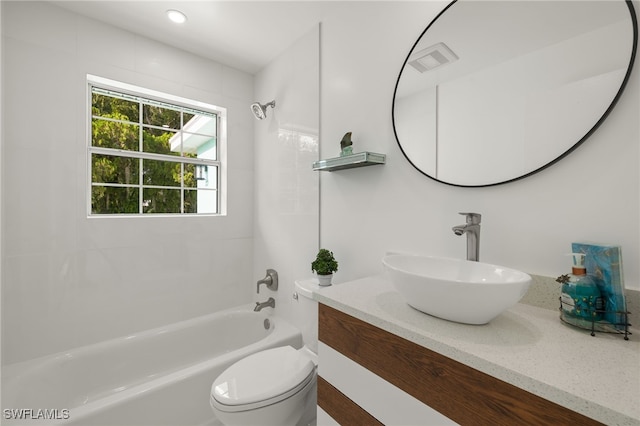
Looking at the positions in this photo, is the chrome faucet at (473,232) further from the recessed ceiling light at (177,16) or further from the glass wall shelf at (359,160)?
the recessed ceiling light at (177,16)

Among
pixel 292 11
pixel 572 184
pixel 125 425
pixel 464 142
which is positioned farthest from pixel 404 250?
pixel 292 11

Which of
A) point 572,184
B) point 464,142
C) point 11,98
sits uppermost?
point 11,98

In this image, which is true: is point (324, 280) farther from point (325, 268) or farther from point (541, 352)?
point (541, 352)

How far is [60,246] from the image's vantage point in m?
1.83

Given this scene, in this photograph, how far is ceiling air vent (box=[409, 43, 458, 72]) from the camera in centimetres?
126

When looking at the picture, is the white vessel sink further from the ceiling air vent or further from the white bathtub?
the white bathtub

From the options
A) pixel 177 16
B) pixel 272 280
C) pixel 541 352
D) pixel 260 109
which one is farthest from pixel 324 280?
pixel 177 16

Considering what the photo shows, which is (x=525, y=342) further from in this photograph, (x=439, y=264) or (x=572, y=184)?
(x=572, y=184)

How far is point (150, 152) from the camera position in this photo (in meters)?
2.30

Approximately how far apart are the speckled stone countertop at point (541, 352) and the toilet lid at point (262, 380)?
55 cm

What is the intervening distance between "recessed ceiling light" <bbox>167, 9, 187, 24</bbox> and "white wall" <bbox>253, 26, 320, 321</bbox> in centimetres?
74

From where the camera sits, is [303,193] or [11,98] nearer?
[11,98]

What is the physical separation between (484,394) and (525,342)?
0.64 feet

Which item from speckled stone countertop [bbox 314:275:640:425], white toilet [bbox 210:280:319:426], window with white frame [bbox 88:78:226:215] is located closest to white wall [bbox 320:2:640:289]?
speckled stone countertop [bbox 314:275:640:425]
